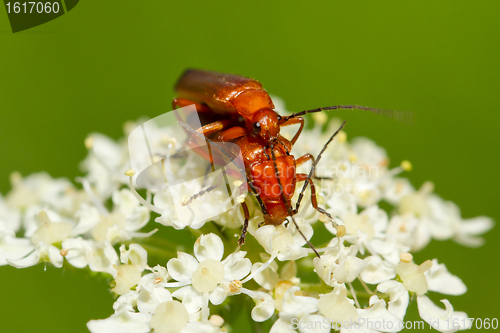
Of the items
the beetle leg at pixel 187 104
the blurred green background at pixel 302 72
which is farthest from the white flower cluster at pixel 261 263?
the blurred green background at pixel 302 72

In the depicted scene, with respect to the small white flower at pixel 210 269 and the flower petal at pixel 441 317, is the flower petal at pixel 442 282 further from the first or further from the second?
the small white flower at pixel 210 269

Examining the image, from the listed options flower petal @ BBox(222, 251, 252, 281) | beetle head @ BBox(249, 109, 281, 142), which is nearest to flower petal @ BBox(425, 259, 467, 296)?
flower petal @ BBox(222, 251, 252, 281)

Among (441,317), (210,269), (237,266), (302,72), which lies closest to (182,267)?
(210,269)

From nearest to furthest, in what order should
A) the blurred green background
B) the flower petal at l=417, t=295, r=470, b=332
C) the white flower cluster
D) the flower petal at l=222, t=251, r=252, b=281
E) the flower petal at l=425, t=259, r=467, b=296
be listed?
the white flower cluster
the flower petal at l=222, t=251, r=252, b=281
the flower petal at l=417, t=295, r=470, b=332
the flower petal at l=425, t=259, r=467, b=296
the blurred green background

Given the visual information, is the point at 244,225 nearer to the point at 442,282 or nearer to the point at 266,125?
the point at 266,125

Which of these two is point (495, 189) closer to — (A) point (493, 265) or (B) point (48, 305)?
(A) point (493, 265)

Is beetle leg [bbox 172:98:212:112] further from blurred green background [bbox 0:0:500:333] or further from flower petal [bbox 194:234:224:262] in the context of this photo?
blurred green background [bbox 0:0:500:333]
